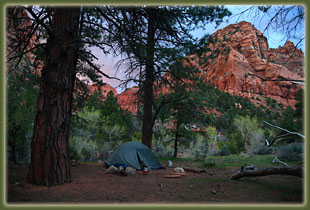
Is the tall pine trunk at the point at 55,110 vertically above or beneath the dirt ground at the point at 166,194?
above

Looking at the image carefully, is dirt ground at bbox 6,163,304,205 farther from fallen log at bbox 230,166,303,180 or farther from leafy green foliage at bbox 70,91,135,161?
leafy green foliage at bbox 70,91,135,161

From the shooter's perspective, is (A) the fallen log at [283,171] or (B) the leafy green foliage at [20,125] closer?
(A) the fallen log at [283,171]

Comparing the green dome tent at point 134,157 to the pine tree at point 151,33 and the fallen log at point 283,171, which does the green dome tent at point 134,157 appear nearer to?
the pine tree at point 151,33

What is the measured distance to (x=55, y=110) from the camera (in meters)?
4.43

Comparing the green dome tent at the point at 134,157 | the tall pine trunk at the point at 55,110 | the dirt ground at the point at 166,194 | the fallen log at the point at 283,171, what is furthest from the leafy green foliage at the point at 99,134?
the fallen log at the point at 283,171

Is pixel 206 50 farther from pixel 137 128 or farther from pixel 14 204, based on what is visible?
pixel 137 128

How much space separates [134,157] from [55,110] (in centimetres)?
449

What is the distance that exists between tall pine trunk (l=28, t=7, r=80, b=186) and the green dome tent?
12.0 ft

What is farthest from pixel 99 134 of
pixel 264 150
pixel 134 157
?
pixel 264 150

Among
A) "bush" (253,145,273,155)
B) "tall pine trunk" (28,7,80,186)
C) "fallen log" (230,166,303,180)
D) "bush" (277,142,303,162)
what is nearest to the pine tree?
"tall pine trunk" (28,7,80,186)

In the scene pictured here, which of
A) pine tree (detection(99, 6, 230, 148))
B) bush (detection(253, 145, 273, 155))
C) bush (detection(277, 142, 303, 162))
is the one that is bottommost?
bush (detection(253, 145, 273, 155))

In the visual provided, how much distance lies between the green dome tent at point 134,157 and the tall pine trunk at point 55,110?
3643 mm

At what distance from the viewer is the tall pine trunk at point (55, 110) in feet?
14.0

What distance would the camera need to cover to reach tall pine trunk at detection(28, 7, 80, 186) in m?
4.26
